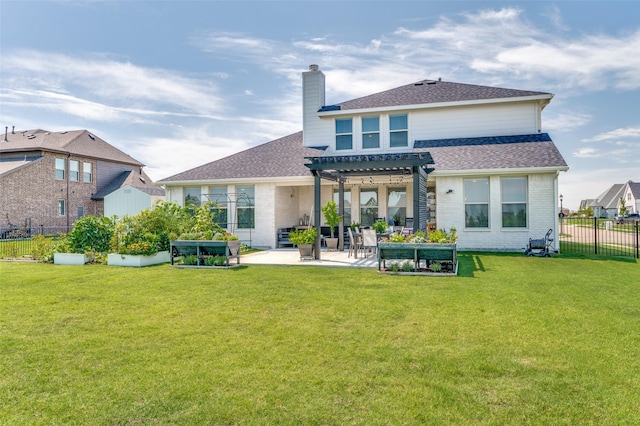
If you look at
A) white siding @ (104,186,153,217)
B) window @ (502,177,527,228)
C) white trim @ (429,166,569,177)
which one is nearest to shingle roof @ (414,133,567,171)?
white trim @ (429,166,569,177)

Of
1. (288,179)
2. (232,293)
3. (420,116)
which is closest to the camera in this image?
(232,293)

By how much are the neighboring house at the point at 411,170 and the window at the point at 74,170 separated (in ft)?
54.3

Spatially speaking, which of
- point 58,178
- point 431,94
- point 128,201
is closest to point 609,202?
point 431,94

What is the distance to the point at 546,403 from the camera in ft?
10.9

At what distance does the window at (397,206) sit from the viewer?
1820 centimetres

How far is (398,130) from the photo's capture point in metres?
17.8

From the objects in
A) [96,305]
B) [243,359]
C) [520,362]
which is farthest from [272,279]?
[520,362]

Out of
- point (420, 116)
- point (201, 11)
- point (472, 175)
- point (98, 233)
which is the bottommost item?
point (98, 233)

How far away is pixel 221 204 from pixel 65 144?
64.4 ft

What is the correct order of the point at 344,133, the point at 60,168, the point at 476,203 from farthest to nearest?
the point at 60,168 < the point at 344,133 < the point at 476,203

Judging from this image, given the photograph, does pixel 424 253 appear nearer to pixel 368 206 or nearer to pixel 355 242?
pixel 355 242

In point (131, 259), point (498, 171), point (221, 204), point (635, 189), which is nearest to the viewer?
point (131, 259)

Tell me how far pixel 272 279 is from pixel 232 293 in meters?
1.55

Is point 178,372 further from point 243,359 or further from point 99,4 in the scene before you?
point 99,4
